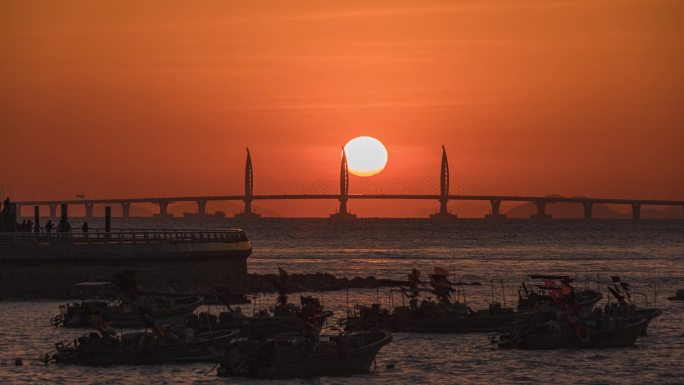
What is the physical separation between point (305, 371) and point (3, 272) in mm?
28468

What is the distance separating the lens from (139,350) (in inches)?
1731

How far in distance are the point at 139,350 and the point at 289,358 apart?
5501 mm

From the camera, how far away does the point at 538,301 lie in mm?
57875

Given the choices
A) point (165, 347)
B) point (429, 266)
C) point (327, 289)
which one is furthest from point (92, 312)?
point (429, 266)

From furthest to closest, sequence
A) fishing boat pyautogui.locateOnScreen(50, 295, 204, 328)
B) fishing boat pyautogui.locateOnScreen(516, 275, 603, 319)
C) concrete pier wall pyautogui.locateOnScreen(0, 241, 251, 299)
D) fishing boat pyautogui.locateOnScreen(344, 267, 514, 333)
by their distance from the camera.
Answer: concrete pier wall pyautogui.locateOnScreen(0, 241, 251, 299)
fishing boat pyautogui.locateOnScreen(344, 267, 514, 333)
fishing boat pyautogui.locateOnScreen(50, 295, 204, 328)
fishing boat pyautogui.locateOnScreen(516, 275, 603, 319)

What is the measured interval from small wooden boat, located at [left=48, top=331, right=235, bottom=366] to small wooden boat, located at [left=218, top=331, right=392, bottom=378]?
1.63 metres

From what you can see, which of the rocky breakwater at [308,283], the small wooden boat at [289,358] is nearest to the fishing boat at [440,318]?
the small wooden boat at [289,358]

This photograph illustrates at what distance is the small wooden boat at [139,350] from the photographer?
144ft

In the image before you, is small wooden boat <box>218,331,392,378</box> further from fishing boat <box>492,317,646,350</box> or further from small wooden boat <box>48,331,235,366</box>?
fishing boat <box>492,317,646,350</box>

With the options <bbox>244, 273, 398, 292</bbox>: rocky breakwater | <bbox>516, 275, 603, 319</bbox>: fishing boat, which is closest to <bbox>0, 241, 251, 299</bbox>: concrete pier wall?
<bbox>244, 273, 398, 292</bbox>: rocky breakwater

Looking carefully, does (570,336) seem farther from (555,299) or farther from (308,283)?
(308,283)

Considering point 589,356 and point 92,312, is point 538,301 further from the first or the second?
point 92,312

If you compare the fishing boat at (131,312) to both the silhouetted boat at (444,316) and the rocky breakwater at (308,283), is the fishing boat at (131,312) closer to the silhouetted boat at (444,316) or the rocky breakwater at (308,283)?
the silhouetted boat at (444,316)

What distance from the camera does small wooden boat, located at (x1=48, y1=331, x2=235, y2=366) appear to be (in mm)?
44031
